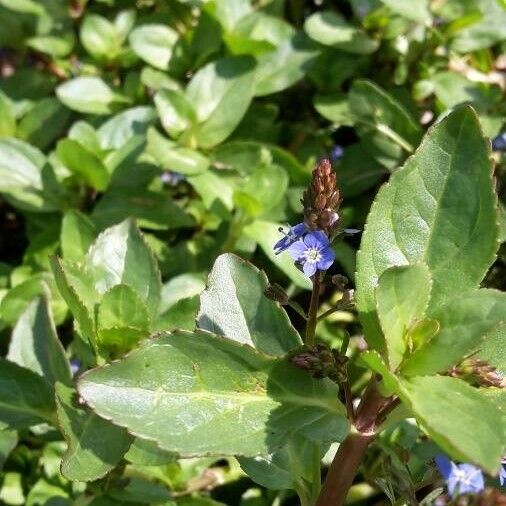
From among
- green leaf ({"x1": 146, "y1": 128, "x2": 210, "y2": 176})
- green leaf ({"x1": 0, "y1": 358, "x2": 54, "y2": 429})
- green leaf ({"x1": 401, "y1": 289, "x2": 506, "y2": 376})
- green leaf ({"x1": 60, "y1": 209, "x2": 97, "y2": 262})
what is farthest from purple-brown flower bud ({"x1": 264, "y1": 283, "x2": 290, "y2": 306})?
green leaf ({"x1": 146, "y1": 128, "x2": 210, "y2": 176})

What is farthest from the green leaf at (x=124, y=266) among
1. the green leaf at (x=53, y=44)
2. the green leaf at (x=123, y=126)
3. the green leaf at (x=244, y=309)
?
the green leaf at (x=53, y=44)

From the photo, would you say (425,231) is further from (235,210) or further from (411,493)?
(235,210)

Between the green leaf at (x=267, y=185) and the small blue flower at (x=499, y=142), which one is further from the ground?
the small blue flower at (x=499, y=142)

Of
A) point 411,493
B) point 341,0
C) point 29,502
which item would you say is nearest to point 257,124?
point 341,0

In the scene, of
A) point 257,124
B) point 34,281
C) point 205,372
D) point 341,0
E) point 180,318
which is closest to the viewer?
point 205,372

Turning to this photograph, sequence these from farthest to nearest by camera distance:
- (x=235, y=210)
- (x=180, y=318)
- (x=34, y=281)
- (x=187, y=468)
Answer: (x=235, y=210)
(x=34, y=281)
(x=187, y=468)
(x=180, y=318)

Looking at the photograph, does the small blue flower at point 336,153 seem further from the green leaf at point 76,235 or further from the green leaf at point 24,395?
the green leaf at point 24,395
